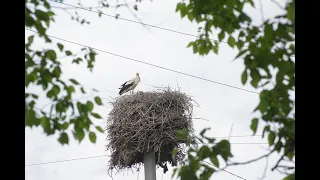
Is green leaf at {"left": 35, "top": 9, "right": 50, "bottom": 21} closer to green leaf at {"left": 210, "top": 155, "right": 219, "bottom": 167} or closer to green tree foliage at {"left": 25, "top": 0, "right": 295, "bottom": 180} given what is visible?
green tree foliage at {"left": 25, "top": 0, "right": 295, "bottom": 180}

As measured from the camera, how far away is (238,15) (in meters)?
0.87

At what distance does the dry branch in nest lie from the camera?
3066 mm

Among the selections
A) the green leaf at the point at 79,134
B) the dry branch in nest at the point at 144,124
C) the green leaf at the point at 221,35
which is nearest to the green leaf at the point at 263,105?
the green leaf at the point at 221,35

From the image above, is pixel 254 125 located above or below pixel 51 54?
below

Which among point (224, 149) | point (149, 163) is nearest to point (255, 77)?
point (224, 149)

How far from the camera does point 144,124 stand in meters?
3.07

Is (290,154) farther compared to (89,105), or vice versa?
(89,105)

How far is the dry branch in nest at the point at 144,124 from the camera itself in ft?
10.1

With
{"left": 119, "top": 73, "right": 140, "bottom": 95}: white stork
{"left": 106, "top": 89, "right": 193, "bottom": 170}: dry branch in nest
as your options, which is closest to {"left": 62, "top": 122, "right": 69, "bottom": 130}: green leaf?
{"left": 106, "top": 89, "right": 193, "bottom": 170}: dry branch in nest

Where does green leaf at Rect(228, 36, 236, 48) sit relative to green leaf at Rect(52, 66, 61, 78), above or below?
above

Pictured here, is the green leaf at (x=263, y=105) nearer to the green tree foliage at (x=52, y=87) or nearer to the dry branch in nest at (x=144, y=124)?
the green tree foliage at (x=52, y=87)

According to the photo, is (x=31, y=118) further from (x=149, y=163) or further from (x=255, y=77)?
(x=149, y=163)
